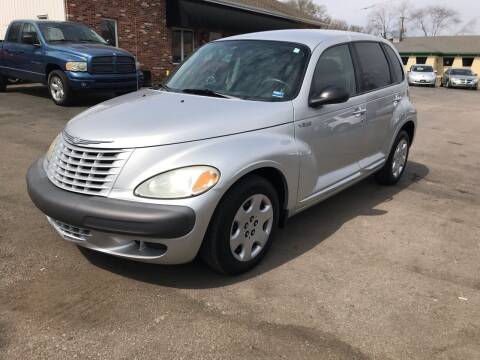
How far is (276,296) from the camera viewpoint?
3.21 meters

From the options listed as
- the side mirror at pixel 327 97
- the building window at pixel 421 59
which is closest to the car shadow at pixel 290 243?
the side mirror at pixel 327 97

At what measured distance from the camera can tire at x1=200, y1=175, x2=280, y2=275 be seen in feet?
10.2

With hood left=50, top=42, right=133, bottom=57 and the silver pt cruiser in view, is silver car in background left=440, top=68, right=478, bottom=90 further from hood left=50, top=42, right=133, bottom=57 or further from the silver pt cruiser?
the silver pt cruiser

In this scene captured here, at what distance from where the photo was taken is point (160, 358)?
8.38ft

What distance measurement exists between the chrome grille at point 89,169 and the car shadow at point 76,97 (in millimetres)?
8119

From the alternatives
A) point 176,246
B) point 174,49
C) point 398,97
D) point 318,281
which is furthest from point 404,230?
point 174,49

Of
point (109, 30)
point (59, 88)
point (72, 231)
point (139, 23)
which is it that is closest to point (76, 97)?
point (59, 88)

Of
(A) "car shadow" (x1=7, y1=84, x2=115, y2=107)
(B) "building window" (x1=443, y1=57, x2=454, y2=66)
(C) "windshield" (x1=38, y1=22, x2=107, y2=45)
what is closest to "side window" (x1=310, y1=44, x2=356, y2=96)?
(A) "car shadow" (x1=7, y1=84, x2=115, y2=107)

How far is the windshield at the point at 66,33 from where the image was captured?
11164 mm

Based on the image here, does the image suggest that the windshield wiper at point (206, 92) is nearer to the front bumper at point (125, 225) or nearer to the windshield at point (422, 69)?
the front bumper at point (125, 225)

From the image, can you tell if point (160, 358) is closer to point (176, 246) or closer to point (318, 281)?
point (176, 246)

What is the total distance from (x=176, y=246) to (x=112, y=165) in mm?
669

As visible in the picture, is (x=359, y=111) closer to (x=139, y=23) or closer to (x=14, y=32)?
(x=14, y=32)

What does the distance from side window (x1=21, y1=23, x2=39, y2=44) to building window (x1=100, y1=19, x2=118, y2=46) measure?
503 cm
